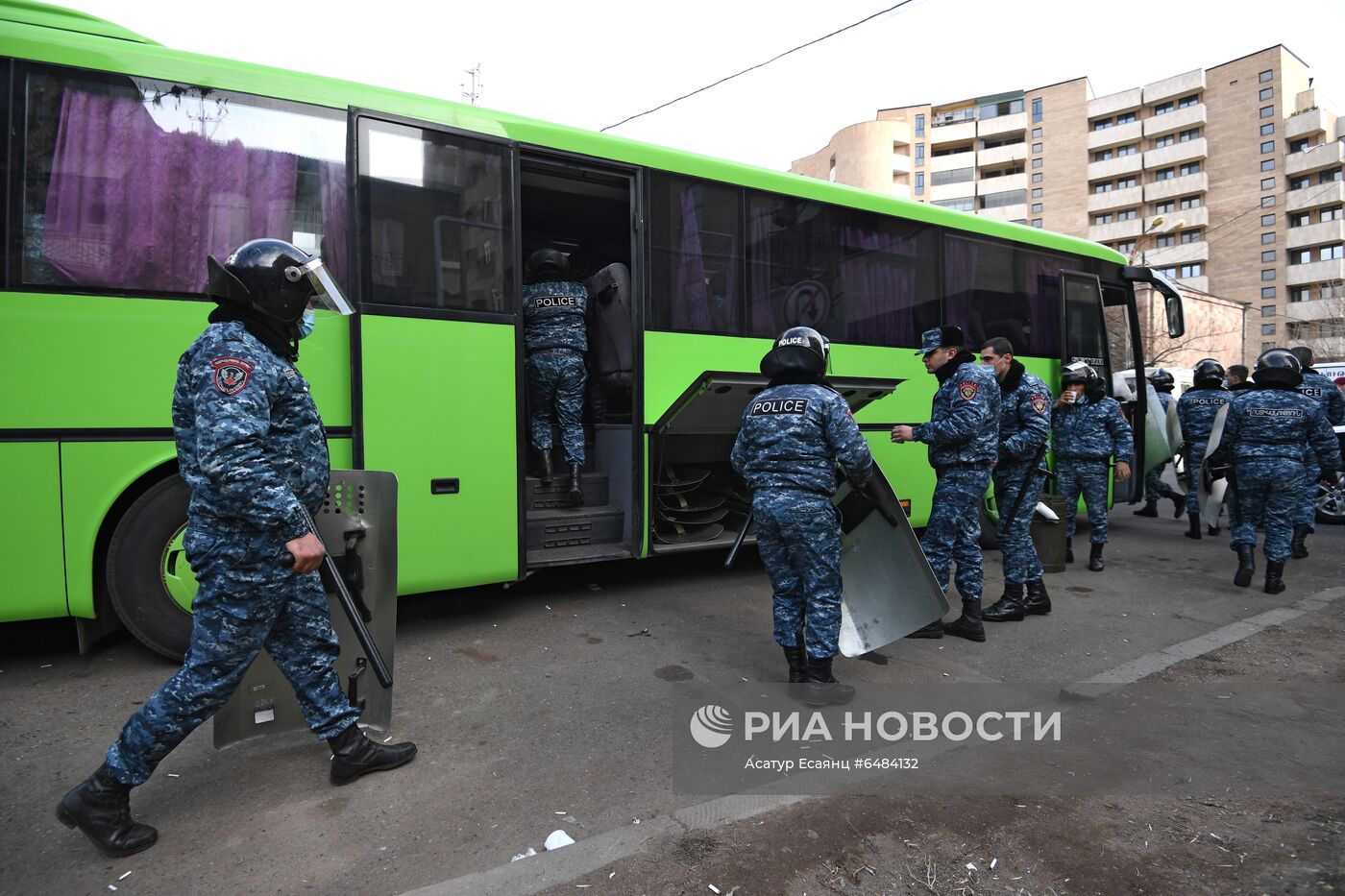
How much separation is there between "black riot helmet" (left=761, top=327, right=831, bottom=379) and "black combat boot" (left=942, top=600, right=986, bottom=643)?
2097 mm

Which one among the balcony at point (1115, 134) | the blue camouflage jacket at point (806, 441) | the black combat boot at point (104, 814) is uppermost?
the balcony at point (1115, 134)

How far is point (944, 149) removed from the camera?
71062 mm

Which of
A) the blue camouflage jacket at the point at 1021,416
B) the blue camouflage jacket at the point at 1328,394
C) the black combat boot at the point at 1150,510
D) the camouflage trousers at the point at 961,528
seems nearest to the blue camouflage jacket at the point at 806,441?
the camouflage trousers at the point at 961,528

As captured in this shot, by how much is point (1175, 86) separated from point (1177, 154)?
570cm

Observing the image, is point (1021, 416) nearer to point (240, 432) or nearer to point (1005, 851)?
point (1005, 851)

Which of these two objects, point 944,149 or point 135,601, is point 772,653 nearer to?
point 135,601

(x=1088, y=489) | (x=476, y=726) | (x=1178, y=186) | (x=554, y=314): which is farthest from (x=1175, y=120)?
(x=476, y=726)

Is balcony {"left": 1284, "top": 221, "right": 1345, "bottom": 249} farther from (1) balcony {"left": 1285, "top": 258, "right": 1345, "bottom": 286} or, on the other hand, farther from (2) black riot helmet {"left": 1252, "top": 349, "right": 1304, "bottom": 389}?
(2) black riot helmet {"left": 1252, "top": 349, "right": 1304, "bottom": 389}

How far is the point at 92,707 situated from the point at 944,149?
7919 cm

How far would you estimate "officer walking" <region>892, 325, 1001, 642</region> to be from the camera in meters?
4.69

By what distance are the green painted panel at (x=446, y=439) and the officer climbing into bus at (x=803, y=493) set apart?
5.42 feet

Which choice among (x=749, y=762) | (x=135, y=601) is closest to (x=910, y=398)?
(x=749, y=762)

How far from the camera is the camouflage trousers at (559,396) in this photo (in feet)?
18.1

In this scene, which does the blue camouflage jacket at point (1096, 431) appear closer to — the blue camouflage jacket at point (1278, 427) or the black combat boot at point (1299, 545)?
the blue camouflage jacket at point (1278, 427)
